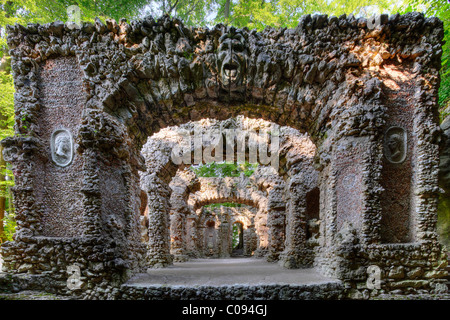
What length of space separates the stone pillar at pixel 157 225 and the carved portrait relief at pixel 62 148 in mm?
4108

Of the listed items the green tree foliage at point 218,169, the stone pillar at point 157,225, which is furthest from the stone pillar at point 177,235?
the green tree foliage at point 218,169

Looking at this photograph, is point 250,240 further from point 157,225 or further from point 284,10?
point 284,10

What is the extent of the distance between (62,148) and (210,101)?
130 inches

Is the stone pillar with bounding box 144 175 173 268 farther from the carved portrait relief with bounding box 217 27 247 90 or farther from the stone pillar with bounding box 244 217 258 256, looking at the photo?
the stone pillar with bounding box 244 217 258 256

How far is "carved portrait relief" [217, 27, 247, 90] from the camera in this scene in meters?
5.31

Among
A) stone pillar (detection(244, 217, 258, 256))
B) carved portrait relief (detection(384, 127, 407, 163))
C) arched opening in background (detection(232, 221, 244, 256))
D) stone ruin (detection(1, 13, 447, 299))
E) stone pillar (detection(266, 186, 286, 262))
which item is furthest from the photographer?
arched opening in background (detection(232, 221, 244, 256))

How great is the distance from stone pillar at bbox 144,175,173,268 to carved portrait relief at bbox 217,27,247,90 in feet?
17.2

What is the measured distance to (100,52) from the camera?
17.2 feet

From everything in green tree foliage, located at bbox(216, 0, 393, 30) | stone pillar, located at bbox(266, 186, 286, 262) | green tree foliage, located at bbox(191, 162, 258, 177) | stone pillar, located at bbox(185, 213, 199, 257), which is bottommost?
stone pillar, located at bbox(185, 213, 199, 257)

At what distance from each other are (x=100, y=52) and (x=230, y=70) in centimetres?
274

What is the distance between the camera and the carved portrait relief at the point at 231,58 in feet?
17.4

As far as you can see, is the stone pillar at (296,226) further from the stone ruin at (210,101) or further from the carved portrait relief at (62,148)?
the carved portrait relief at (62,148)

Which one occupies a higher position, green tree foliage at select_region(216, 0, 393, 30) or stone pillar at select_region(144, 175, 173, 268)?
green tree foliage at select_region(216, 0, 393, 30)

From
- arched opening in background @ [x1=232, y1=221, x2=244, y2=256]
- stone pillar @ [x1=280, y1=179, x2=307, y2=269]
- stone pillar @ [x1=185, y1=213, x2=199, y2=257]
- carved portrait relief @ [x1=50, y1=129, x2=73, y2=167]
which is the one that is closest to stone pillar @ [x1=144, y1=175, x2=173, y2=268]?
carved portrait relief @ [x1=50, y1=129, x2=73, y2=167]
